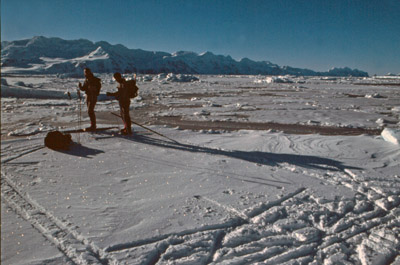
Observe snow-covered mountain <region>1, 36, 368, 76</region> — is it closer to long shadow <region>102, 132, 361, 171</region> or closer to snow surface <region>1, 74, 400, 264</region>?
long shadow <region>102, 132, 361, 171</region>

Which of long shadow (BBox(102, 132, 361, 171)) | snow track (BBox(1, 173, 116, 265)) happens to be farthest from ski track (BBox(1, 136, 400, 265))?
long shadow (BBox(102, 132, 361, 171))

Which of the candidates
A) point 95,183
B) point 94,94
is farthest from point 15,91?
point 95,183

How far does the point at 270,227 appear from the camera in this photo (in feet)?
8.79

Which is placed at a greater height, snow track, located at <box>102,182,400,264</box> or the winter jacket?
the winter jacket

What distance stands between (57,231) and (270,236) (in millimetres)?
2304

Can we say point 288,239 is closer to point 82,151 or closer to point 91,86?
point 82,151

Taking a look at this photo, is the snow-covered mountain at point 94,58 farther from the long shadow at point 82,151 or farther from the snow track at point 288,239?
the snow track at point 288,239

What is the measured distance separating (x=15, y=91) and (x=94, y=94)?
51.0ft

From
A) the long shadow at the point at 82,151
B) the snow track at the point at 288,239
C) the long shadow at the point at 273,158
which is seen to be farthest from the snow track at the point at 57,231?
the long shadow at the point at 273,158

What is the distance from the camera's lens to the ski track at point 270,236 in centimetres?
223

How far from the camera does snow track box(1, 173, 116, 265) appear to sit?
217cm

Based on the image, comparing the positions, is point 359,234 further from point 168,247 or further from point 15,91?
point 15,91

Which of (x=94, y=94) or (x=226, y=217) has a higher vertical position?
(x=94, y=94)

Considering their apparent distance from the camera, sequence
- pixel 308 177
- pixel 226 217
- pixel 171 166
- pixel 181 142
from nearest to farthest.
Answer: pixel 226 217 < pixel 308 177 < pixel 171 166 < pixel 181 142
